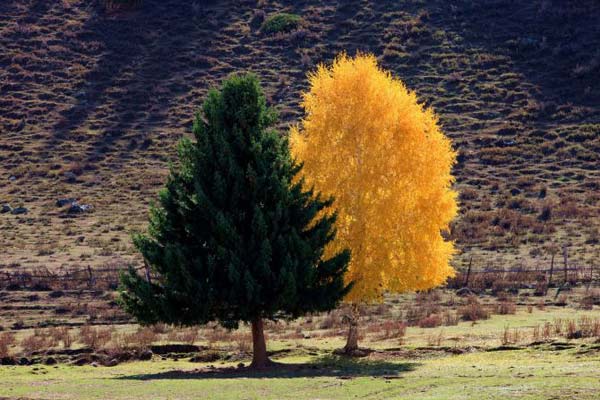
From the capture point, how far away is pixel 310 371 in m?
27.8

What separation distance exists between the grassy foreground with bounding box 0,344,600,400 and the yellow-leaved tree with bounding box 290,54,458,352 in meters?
3.11

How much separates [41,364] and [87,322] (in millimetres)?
11033

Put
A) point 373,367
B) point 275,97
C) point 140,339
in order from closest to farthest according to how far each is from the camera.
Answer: point 373,367, point 140,339, point 275,97

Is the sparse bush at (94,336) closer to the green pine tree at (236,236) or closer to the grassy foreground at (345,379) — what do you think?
the grassy foreground at (345,379)

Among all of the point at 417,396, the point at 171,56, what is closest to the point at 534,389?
the point at 417,396

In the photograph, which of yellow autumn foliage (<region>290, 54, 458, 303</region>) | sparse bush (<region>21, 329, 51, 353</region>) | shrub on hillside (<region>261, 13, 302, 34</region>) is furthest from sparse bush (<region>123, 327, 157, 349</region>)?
shrub on hillside (<region>261, 13, 302, 34</region>)

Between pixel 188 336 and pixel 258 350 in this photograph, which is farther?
pixel 188 336

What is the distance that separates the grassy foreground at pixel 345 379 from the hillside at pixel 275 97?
87.6ft

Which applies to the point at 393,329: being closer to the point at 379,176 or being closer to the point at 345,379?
the point at 379,176

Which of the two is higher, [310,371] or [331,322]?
[331,322]

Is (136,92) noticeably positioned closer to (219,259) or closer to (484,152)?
(484,152)

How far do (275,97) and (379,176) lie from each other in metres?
58.1

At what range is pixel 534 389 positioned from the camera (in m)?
20.2

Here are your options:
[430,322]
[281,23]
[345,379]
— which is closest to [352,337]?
[430,322]
